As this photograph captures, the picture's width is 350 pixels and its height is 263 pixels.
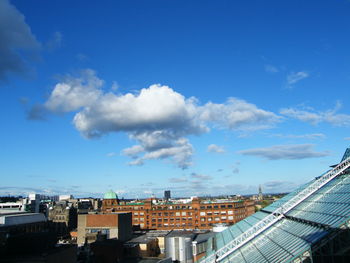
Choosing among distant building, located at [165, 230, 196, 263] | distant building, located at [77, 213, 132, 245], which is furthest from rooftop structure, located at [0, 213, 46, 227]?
distant building, located at [165, 230, 196, 263]

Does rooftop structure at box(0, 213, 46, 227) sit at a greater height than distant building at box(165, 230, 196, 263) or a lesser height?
greater

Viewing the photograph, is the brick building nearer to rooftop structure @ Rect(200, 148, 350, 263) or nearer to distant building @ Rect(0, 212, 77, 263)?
distant building @ Rect(0, 212, 77, 263)

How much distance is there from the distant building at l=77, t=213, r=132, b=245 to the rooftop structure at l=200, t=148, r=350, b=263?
59441mm

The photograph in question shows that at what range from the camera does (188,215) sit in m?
154

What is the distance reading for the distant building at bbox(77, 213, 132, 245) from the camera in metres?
96.7

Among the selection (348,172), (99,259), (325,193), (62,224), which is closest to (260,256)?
(325,193)

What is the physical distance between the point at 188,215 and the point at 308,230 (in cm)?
12570

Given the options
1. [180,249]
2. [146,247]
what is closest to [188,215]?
[146,247]

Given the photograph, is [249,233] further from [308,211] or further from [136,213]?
[136,213]

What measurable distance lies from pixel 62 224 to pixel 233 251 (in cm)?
15426

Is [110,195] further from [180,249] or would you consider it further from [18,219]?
[180,249]

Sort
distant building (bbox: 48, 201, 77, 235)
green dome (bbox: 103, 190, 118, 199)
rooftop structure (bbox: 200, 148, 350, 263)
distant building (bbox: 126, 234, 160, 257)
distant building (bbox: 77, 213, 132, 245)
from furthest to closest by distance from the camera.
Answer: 1. green dome (bbox: 103, 190, 118, 199)
2. distant building (bbox: 48, 201, 77, 235)
3. distant building (bbox: 77, 213, 132, 245)
4. distant building (bbox: 126, 234, 160, 257)
5. rooftop structure (bbox: 200, 148, 350, 263)

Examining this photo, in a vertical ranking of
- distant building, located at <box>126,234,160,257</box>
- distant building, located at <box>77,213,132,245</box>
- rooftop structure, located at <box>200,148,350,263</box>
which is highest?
rooftop structure, located at <box>200,148,350,263</box>

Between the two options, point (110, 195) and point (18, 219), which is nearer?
point (18, 219)
